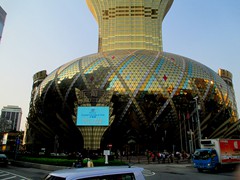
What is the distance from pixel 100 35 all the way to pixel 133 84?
1068 inches

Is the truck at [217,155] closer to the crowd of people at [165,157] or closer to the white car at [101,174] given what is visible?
the crowd of people at [165,157]

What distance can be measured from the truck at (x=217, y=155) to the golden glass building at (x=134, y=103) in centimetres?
2108

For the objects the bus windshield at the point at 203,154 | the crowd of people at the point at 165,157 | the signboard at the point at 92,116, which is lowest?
the crowd of people at the point at 165,157

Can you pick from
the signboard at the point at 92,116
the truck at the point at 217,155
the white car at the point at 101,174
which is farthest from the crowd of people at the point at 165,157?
the white car at the point at 101,174

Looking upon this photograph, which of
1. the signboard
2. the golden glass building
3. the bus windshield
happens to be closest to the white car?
the bus windshield

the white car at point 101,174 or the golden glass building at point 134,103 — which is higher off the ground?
the golden glass building at point 134,103

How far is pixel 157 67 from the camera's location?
48.1m

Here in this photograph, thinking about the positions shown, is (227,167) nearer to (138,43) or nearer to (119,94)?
(119,94)

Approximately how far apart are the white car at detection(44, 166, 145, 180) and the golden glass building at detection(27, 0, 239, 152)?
36.3m

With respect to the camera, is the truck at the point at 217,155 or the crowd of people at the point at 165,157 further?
the crowd of people at the point at 165,157

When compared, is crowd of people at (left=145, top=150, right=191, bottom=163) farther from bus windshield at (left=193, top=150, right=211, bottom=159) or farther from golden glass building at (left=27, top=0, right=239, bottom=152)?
bus windshield at (left=193, top=150, right=211, bottom=159)

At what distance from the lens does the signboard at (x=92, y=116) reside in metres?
36.6

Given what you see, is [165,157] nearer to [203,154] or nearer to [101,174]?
[203,154]

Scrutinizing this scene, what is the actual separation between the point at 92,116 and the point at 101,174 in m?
33.2
